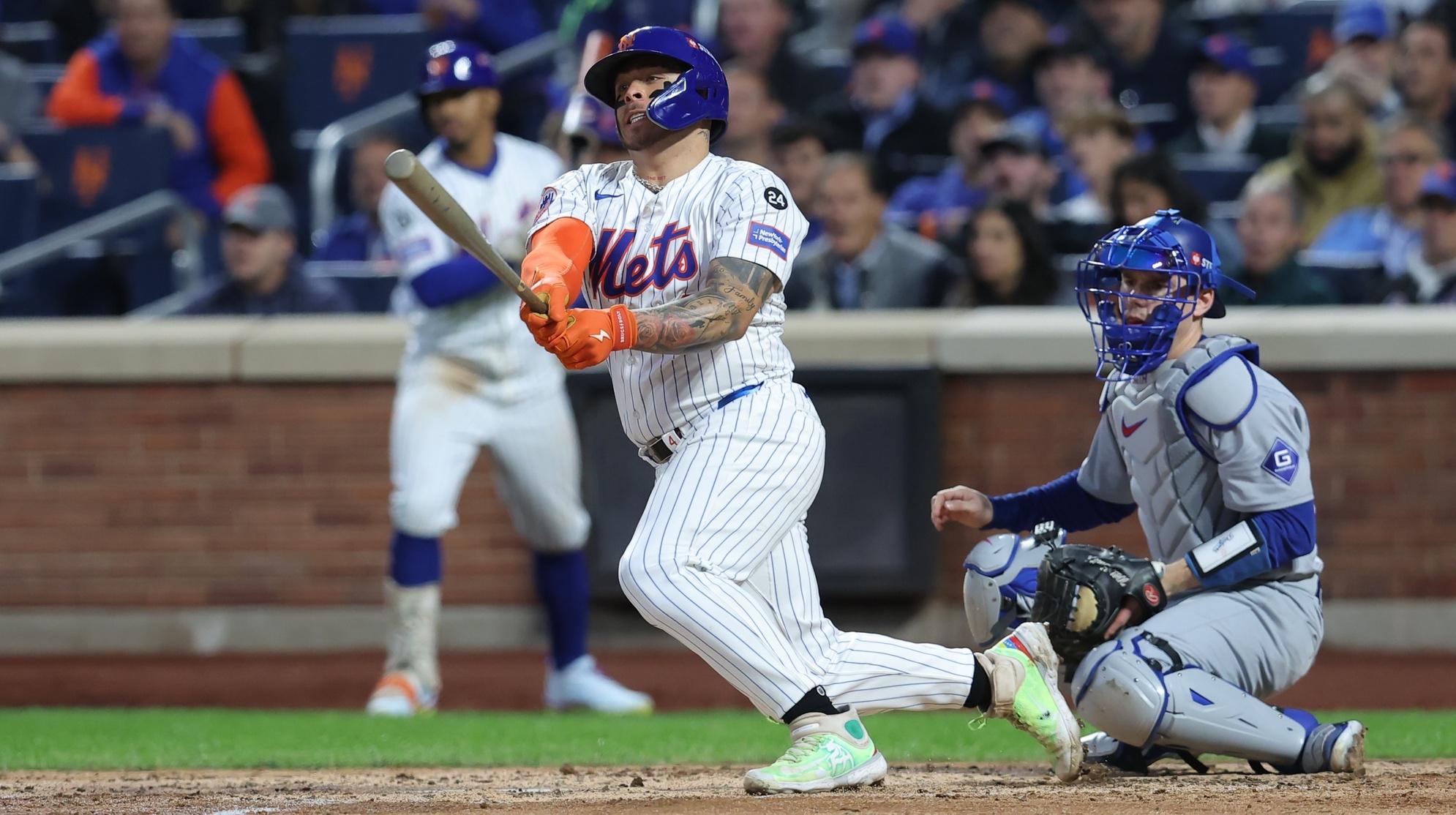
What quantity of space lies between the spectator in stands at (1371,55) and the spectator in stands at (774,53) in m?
2.55

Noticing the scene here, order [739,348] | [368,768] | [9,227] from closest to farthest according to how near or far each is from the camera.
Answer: [739,348], [368,768], [9,227]

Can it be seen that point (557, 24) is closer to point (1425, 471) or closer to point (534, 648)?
point (534, 648)

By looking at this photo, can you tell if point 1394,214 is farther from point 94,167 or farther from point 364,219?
point 94,167

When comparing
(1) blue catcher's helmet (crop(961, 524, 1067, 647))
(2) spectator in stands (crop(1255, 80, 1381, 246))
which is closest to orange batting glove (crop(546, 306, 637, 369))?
(1) blue catcher's helmet (crop(961, 524, 1067, 647))

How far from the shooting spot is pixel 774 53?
1035cm


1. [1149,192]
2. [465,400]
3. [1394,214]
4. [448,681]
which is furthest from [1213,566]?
[1394,214]

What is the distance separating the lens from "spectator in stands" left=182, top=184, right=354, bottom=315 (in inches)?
351

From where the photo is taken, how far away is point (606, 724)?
21.3 ft

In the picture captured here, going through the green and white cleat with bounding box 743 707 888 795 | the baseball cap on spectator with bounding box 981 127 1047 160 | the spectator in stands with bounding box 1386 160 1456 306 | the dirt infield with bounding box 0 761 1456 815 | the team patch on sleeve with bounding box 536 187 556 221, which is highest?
the baseball cap on spectator with bounding box 981 127 1047 160

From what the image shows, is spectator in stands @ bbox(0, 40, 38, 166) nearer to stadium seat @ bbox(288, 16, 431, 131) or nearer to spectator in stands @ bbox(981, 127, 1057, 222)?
stadium seat @ bbox(288, 16, 431, 131)

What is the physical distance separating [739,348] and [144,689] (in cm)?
429

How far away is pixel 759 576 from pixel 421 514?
106 inches

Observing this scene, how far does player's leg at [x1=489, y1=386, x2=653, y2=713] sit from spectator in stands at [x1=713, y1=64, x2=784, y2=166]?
2990mm

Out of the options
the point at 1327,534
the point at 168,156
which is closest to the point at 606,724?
the point at 1327,534
